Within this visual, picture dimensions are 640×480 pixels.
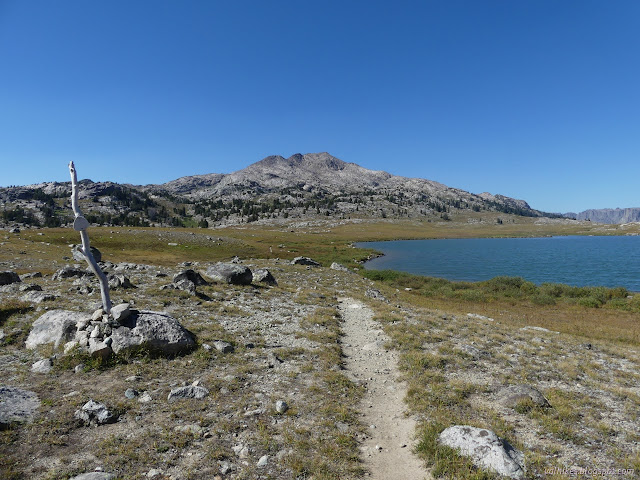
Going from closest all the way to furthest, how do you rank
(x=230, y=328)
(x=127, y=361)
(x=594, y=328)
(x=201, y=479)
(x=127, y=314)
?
(x=201, y=479), (x=127, y=361), (x=127, y=314), (x=230, y=328), (x=594, y=328)

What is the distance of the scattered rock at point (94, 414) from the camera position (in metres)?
9.92

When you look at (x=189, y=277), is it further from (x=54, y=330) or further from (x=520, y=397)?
(x=520, y=397)

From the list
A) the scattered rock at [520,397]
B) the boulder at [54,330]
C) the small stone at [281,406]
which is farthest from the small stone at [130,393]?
the scattered rock at [520,397]

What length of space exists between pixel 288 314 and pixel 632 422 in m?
18.8

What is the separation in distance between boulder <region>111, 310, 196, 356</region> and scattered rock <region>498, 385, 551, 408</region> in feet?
47.5

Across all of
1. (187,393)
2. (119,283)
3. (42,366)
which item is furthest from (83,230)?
(119,283)

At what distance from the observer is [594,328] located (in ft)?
106

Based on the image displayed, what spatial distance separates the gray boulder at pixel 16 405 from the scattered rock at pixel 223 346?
695 centimetres

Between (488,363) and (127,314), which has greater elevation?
(127,314)

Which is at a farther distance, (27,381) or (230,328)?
(230,328)

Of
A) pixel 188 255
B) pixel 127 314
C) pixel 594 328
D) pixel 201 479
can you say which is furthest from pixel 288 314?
pixel 188 255

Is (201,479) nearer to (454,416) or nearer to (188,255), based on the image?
(454,416)

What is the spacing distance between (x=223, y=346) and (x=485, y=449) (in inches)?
478

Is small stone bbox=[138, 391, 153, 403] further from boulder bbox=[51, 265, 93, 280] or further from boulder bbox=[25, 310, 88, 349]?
boulder bbox=[51, 265, 93, 280]
